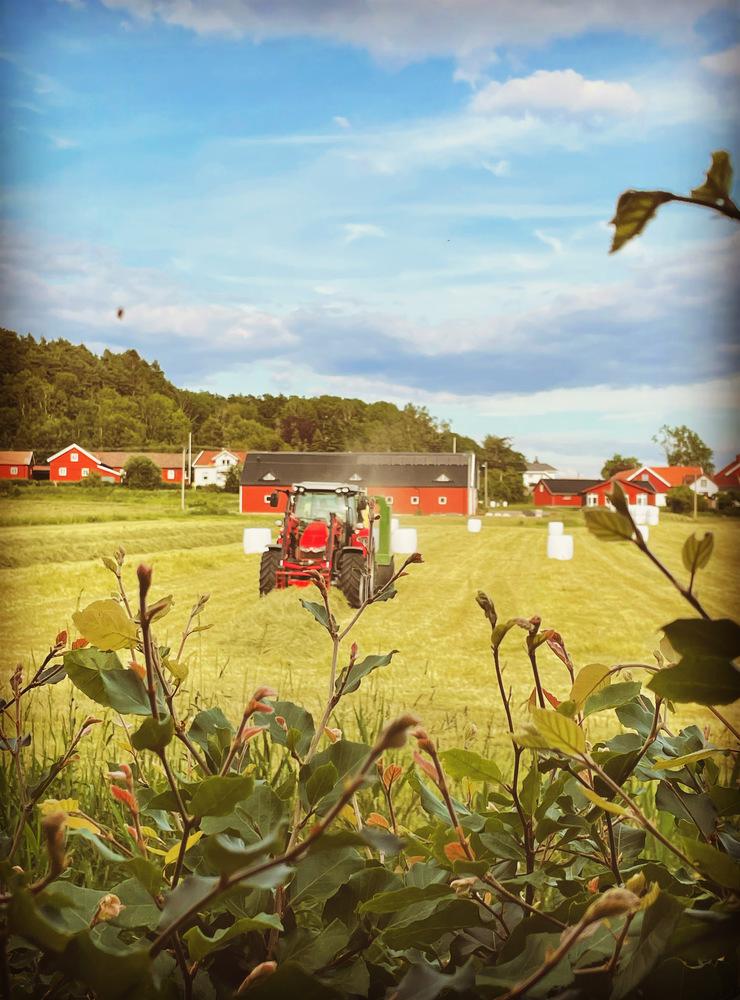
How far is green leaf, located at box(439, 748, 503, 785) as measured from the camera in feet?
1.30

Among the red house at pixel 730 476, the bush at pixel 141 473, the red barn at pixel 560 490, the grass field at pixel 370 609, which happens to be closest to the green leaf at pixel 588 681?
the red house at pixel 730 476

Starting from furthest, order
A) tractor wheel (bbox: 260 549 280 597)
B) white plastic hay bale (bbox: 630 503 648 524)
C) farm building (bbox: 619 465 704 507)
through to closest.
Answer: tractor wheel (bbox: 260 549 280 597), farm building (bbox: 619 465 704 507), white plastic hay bale (bbox: 630 503 648 524)

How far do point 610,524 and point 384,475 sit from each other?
5.16ft

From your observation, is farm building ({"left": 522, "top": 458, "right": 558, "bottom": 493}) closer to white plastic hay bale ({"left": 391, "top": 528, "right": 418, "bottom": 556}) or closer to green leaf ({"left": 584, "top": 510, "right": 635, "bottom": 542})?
white plastic hay bale ({"left": 391, "top": 528, "right": 418, "bottom": 556})

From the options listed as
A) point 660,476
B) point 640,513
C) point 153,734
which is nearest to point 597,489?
point 640,513

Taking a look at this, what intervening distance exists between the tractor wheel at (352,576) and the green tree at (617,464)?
0.58 meters

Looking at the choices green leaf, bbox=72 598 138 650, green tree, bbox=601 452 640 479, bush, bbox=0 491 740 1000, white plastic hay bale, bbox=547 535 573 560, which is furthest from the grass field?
green leaf, bbox=72 598 138 650

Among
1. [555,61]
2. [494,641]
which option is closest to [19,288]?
[555,61]

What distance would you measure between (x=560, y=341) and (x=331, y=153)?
560mm

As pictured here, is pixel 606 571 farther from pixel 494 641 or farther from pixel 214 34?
pixel 494 641

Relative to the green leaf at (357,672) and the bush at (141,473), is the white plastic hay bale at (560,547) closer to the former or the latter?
the bush at (141,473)

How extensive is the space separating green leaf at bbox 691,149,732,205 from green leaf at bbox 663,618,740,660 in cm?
16

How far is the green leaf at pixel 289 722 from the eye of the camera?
0.43 meters

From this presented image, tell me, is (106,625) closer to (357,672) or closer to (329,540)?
(357,672)
